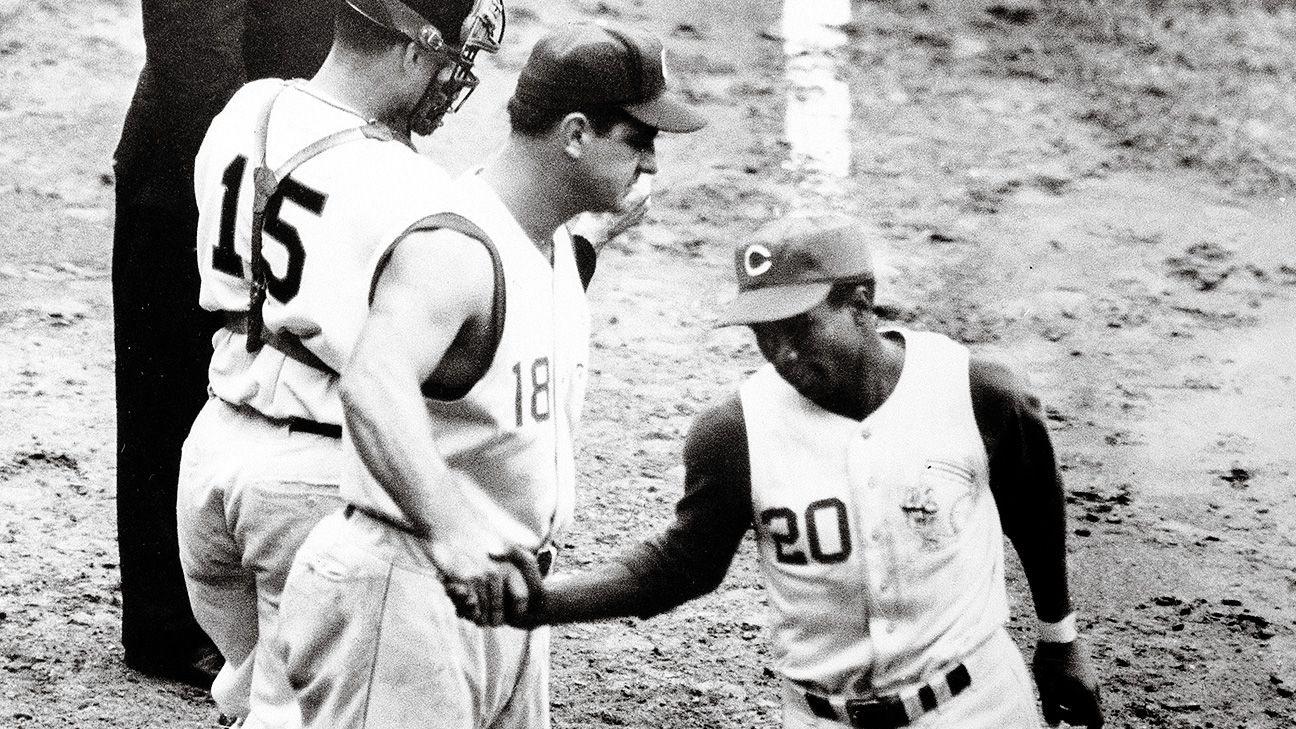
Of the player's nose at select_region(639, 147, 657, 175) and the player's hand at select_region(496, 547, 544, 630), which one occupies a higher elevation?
the player's nose at select_region(639, 147, 657, 175)

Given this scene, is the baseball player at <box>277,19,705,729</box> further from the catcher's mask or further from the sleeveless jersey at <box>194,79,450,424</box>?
the catcher's mask

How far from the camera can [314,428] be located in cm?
366

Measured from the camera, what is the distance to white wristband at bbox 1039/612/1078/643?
3416 millimetres

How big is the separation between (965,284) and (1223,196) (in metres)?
1.69

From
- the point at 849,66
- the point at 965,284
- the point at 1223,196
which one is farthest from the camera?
the point at 849,66

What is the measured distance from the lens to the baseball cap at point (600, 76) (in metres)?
3.29

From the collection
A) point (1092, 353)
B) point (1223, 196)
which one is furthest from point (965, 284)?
point (1223, 196)

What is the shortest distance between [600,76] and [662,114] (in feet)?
0.47

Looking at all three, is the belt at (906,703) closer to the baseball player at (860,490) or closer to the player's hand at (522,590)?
the baseball player at (860,490)

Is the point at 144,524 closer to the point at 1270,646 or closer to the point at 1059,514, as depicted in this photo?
the point at 1059,514

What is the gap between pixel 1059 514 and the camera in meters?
3.32

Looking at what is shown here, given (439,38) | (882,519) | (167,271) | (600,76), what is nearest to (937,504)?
(882,519)

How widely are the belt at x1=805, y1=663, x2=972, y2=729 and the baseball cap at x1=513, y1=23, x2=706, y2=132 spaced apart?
3.77 feet

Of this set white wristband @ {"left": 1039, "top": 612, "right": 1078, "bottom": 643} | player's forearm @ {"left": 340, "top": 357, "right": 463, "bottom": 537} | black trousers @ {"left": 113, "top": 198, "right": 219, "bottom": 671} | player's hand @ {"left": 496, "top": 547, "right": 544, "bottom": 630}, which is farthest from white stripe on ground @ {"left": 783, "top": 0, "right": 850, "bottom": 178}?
player's forearm @ {"left": 340, "top": 357, "right": 463, "bottom": 537}
